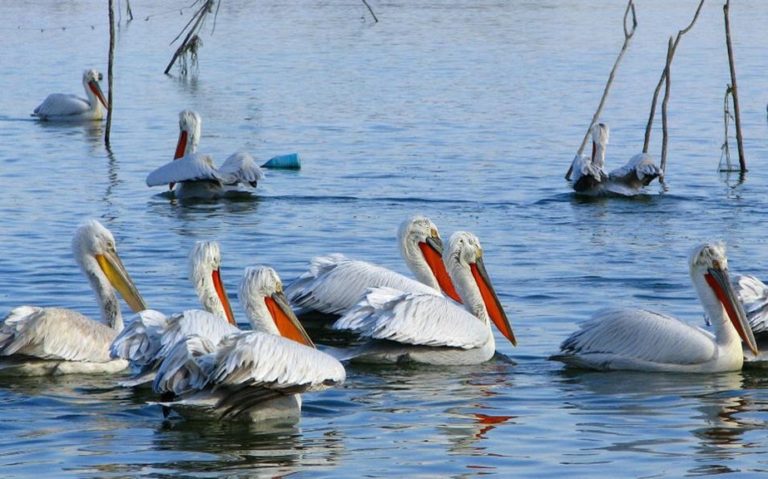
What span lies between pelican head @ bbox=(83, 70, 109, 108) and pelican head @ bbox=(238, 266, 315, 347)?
→ 41.2ft

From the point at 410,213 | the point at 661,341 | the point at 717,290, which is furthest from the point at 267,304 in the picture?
the point at 410,213

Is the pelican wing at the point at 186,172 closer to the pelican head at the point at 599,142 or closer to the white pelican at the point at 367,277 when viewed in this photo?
the pelican head at the point at 599,142

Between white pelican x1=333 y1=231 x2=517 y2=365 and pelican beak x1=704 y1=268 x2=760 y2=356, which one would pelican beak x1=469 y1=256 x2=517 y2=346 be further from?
pelican beak x1=704 y1=268 x2=760 y2=356

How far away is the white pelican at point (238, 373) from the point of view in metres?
5.77

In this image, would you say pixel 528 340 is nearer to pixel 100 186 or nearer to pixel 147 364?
pixel 147 364

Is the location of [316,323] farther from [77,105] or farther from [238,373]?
[77,105]

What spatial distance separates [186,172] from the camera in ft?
42.5

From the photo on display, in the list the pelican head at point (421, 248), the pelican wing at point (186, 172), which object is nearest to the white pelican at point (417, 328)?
the pelican head at point (421, 248)

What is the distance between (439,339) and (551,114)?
1166 centimetres

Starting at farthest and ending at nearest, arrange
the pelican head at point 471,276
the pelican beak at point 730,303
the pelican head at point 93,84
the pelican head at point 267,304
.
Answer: the pelican head at point 93,84 → the pelican head at point 471,276 → the pelican beak at point 730,303 → the pelican head at point 267,304

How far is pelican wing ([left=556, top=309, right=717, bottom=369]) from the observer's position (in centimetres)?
737

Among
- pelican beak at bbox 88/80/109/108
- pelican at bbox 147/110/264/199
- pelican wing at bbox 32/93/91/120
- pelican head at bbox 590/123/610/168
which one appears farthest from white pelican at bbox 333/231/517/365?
pelican beak at bbox 88/80/109/108

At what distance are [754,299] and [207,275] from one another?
279 centimetres

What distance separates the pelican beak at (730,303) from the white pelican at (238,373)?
2.30 meters
